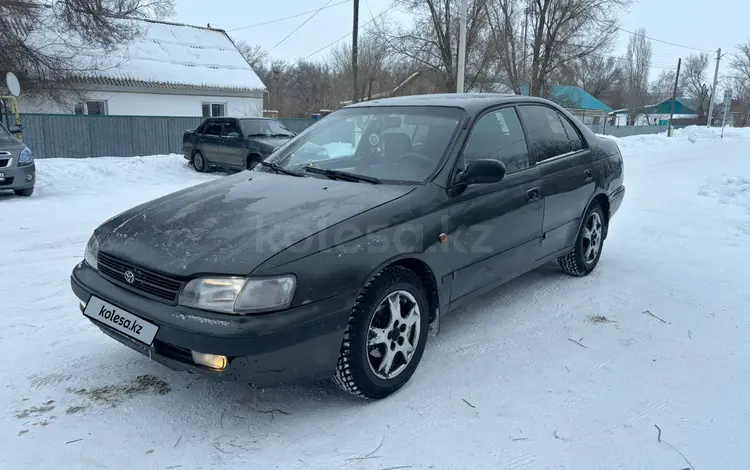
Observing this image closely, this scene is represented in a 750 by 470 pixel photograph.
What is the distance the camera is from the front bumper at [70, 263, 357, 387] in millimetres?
2361

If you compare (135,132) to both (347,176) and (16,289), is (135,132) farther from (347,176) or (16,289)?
(347,176)

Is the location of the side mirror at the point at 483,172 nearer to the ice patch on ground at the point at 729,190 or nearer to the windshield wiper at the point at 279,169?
the windshield wiper at the point at 279,169

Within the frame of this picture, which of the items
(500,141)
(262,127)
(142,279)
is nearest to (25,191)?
(262,127)

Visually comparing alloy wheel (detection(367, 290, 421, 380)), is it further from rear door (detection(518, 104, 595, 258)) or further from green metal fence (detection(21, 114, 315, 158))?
green metal fence (detection(21, 114, 315, 158))

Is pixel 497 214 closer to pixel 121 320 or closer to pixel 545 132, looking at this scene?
pixel 545 132

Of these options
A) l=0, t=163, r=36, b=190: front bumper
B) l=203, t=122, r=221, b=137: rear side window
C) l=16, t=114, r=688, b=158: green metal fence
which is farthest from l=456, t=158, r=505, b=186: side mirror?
l=203, t=122, r=221, b=137: rear side window

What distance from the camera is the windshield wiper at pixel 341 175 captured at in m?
3.34

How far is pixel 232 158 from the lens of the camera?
13727 mm

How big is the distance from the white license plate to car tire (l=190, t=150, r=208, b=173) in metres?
12.5

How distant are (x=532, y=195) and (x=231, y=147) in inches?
435

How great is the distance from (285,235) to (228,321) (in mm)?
505

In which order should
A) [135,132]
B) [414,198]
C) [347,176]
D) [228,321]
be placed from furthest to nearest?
[135,132] < [347,176] < [414,198] < [228,321]

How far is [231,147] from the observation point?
13703 millimetres

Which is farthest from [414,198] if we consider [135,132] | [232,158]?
[135,132]
